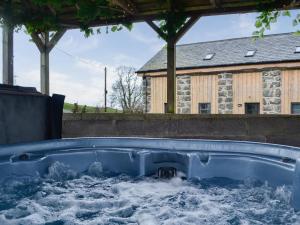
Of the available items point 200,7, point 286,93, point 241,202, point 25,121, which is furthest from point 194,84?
point 241,202

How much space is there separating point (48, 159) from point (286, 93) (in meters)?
9.68

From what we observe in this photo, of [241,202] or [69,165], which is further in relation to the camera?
[69,165]

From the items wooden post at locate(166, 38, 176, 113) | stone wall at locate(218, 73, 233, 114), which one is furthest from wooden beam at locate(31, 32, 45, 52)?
stone wall at locate(218, 73, 233, 114)

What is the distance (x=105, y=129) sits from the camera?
153 inches

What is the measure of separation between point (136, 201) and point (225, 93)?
9.86 meters

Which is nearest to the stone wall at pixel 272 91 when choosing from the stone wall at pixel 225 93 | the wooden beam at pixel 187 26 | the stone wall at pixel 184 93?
the stone wall at pixel 225 93

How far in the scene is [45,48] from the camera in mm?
4820

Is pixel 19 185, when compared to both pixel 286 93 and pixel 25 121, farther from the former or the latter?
pixel 286 93

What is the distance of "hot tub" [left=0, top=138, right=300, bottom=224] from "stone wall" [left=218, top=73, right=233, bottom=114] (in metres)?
9.05

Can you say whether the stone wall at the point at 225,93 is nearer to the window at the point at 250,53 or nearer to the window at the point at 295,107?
the window at the point at 250,53

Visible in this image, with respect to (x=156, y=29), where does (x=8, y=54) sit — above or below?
below

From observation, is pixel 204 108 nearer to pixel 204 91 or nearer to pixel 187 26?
pixel 204 91

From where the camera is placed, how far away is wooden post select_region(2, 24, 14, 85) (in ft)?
14.0

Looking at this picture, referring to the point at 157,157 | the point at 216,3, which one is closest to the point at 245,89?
the point at 216,3
